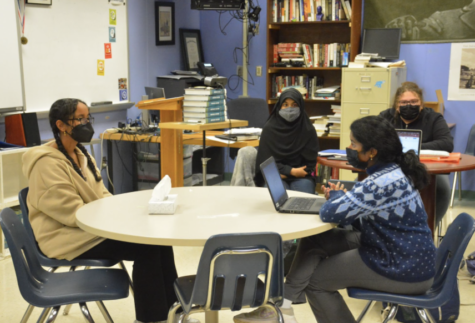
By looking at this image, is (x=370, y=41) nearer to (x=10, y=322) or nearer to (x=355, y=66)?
(x=355, y=66)

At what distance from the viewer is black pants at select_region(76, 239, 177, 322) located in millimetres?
2449

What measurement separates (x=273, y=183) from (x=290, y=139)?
138 cm

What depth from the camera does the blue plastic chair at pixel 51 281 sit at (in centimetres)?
211

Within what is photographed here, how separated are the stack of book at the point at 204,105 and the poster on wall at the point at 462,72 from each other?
2730 millimetres

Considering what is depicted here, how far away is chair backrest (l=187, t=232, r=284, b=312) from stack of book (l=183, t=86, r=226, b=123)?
212 centimetres

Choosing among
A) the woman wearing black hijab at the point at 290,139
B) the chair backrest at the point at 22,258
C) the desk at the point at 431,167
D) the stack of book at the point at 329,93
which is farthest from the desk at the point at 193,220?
the stack of book at the point at 329,93

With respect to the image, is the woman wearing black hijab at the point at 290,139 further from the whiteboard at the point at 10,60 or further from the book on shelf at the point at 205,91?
the whiteboard at the point at 10,60

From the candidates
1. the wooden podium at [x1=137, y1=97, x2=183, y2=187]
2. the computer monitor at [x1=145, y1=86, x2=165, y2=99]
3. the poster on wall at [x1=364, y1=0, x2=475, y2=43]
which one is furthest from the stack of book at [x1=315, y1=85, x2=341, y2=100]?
the wooden podium at [x1=137, y1=97, x2=183, y2=187]

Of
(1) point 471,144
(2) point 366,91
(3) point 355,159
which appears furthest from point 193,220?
(1) point 471,144

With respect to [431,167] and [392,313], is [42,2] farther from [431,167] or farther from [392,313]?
[392,313]

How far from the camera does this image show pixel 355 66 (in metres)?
5.27

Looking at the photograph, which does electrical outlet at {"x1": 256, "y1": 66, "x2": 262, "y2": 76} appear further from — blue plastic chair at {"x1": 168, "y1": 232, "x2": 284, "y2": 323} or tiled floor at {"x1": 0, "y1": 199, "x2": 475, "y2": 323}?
blue plastic chair at {"x1": 168, "y1": 232, "x2": 284, "y2": 323}

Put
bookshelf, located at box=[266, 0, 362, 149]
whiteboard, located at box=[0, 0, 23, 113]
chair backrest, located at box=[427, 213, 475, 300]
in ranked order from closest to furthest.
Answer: chair backrest, located at box=[427, 213, 475, 300] < whiteboard, located at box=[0, 0, 23, 113] < bookshelf, located at box=[266, 0, 362, 149]

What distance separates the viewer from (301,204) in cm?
245
